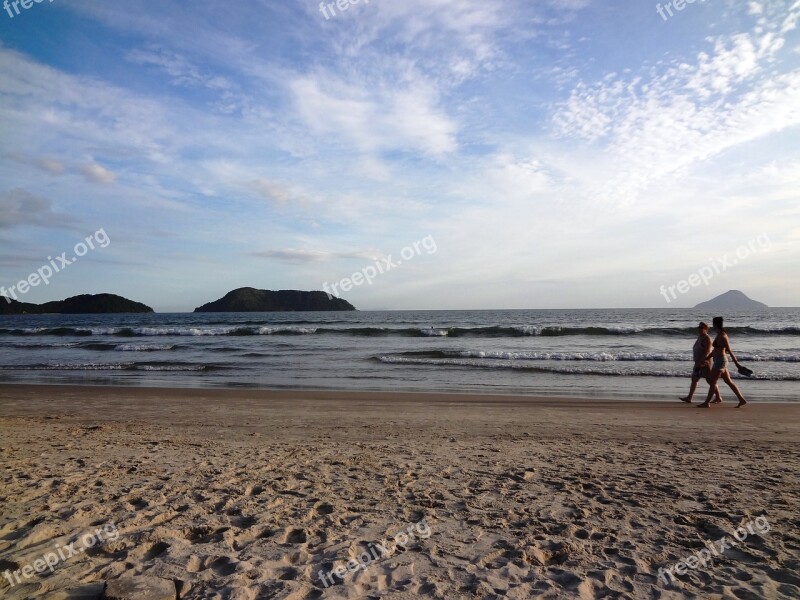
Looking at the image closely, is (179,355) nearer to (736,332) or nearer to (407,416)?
(407,416)

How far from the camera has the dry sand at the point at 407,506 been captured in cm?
336

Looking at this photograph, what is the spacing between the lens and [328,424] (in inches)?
356

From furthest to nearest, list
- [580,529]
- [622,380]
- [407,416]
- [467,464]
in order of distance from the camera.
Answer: [622,380]
[407,416]
[467,464]
[580,529]

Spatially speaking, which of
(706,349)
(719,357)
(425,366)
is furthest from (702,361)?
(425,366)

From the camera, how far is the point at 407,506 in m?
4.61

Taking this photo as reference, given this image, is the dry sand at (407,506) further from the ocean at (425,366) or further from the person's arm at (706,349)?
the ocean at (425,366)

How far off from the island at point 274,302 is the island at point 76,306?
835 inches

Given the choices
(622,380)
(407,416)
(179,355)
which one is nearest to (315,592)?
(407,416)

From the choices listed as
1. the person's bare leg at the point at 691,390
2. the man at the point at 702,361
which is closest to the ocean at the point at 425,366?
the person's bare leg at the point at 691,390

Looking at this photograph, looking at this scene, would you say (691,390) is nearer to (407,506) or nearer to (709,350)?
(709,350)

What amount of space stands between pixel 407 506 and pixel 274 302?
113 m

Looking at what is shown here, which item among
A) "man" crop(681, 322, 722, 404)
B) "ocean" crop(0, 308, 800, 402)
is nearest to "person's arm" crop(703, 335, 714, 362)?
"man" crop(681, 322, 722, 404)

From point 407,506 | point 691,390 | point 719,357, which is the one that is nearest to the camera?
point 407,506

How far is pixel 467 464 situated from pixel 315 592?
3211 mm
